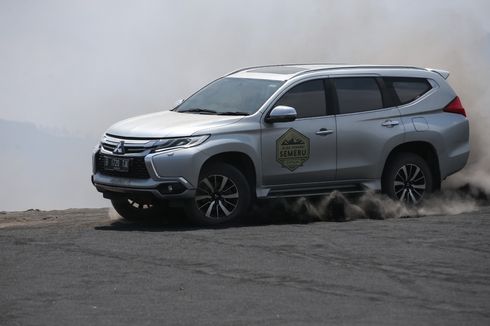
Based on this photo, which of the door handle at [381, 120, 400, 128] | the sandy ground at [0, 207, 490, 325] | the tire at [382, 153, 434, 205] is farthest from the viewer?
the tire at [382, 153, 434, 205]

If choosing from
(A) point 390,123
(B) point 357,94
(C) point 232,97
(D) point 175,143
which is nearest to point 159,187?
(D) point 175,143

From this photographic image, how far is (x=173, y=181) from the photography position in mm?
13344

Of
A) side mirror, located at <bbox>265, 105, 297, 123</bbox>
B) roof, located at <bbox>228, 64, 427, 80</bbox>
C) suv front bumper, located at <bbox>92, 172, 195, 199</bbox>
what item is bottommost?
suv front bumper, located at <bbox>92, 172, 195, 199</bbox>

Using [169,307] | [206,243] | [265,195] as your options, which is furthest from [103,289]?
[265,195]

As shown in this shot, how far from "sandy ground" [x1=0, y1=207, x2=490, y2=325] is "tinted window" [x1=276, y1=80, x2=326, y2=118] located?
136 cm

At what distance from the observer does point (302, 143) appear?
14.2 meters

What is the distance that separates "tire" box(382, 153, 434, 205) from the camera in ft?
49.2

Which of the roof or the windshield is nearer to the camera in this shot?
the windshield

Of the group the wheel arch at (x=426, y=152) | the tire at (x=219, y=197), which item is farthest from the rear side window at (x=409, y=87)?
the tire at (x=219, y=197)

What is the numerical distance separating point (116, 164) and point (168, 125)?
714 millimetres

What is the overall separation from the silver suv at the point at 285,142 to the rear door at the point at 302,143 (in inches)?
0.4

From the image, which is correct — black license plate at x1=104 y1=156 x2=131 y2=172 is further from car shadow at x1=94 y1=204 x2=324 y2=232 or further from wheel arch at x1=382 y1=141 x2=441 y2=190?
wheel arch at x1=382 y1=141 x2=441 y2=190

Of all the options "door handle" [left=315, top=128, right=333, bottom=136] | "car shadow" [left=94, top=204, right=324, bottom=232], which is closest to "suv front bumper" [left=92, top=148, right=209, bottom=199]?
"car shadow" [left=94, top=204, right=324, bottom=232]

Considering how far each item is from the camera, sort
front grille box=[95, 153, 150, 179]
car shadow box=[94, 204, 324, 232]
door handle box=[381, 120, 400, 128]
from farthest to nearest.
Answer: door handle box=[381, 120, 400, 128], car shadow box=[94, 204, 324, 232], front grille box=[95, 153, 150, 179]
